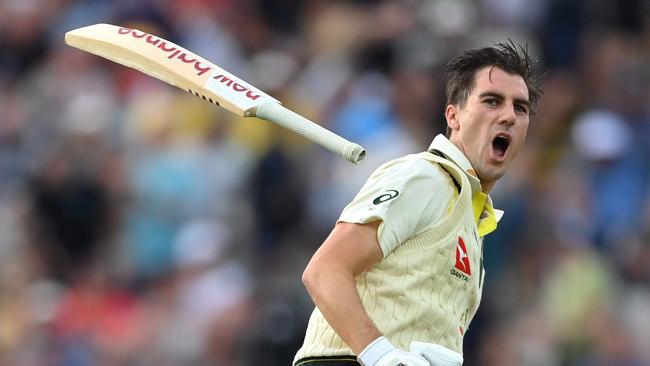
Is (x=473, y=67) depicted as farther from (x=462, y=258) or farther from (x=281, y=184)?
(x=281, y=184)

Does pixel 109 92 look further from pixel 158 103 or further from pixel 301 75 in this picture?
pixel 301 75

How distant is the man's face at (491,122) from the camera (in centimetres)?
512

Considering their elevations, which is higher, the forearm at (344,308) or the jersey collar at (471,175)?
the jersey collar at (471,175)

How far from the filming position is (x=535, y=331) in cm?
878

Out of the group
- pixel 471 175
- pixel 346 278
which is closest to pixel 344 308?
pixel 346 278

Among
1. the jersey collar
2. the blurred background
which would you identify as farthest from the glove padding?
the blurred background

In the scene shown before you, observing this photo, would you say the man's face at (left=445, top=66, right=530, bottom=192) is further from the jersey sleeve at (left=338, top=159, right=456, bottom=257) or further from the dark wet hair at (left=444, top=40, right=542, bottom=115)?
the jersey sleeve at (left=338, top=159, right=456, bottom=257)

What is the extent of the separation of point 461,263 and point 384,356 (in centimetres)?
61

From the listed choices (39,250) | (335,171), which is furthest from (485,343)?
(39,250)

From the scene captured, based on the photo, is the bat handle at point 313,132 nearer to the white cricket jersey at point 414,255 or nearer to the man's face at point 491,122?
the white cricket jersey at point 414,255

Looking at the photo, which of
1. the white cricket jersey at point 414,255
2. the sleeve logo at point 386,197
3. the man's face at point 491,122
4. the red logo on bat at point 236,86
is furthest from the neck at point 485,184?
the red logo on bat at point 236,86

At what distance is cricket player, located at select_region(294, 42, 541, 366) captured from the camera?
4391 millimetres

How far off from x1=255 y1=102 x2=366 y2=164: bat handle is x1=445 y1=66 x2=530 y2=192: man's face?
0.79m

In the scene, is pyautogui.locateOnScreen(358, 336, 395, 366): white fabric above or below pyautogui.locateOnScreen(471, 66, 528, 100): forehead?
below
